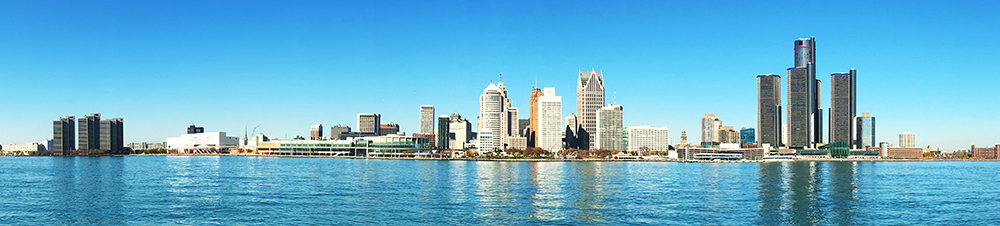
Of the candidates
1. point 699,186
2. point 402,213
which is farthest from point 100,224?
point 699,186

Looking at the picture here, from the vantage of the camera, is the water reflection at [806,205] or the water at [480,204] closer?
the water at [480,204]

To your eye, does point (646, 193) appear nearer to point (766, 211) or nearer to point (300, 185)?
point (766, 211)

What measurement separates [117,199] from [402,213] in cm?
2959

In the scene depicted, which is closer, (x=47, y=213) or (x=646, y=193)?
(x=47, y=213)

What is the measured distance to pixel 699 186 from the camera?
92.4 m

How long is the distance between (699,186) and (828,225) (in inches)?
1563

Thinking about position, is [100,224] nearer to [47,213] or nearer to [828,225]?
[47,213]

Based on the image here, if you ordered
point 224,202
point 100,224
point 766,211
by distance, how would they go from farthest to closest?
point 224,202, point 766,211, point 100,224

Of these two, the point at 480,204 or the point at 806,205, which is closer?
the point at 480,204

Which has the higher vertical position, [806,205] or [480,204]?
[480,204]

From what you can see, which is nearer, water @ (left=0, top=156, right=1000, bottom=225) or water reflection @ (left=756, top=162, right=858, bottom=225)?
water @ (left=0, top=156, right=1000, bottom=225)

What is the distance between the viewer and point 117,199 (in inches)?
2709

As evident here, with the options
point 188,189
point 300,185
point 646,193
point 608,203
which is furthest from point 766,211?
point 188,189

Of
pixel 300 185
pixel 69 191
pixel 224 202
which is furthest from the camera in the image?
pixel 300 185
